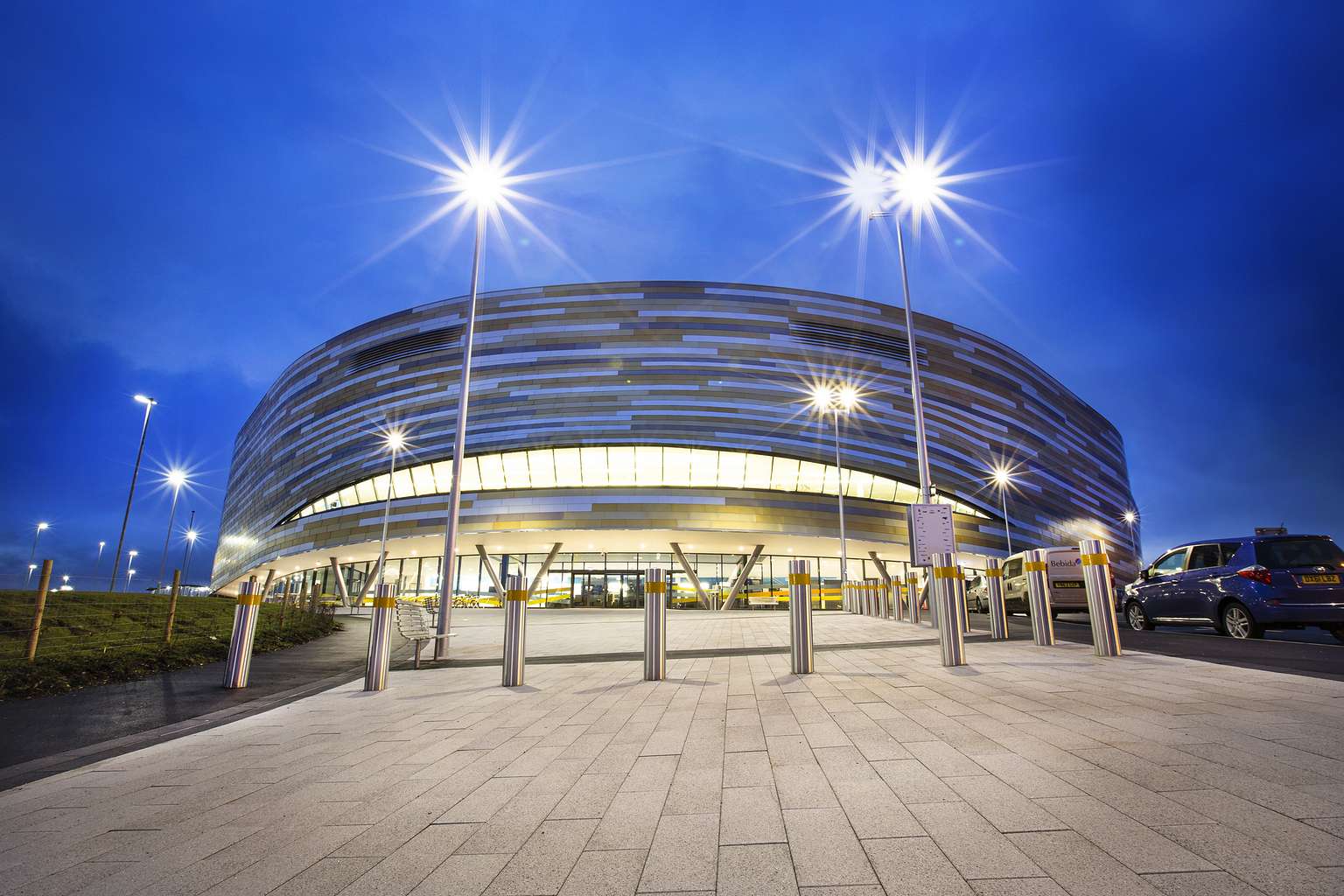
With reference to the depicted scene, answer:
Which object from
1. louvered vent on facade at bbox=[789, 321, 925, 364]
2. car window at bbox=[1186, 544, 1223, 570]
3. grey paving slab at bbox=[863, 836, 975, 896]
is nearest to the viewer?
grey paving slab at bbox=[863, 836, 975, 896]

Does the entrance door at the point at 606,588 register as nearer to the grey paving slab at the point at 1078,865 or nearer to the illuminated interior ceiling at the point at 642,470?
the illuminated interior ceiling at the point at 642,470

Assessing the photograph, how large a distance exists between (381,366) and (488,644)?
138 feet

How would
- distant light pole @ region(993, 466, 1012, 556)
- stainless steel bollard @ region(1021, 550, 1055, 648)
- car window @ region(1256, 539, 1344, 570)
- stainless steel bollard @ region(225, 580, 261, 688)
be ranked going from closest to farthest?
1. stainless steel bollard @ region(225, 580, 261, 688)
2. car window @ region(1256, 539, 1344, 570)
3. stainless steel bollard @ region(1021, 550, 1055, 648)
4. distant light pole @ region(993, 466, 1012, 556)

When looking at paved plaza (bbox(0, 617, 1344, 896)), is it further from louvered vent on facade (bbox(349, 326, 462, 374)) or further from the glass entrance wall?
louvered vent on facade (bbox(349, 326, 462, 374))

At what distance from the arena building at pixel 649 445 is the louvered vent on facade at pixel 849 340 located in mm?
158

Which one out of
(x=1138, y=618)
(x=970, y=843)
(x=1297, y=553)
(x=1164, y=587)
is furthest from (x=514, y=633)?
(x=1138, y=618)

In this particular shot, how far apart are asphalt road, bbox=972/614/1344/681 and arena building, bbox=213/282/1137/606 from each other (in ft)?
92.1

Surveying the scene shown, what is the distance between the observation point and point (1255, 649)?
925 cm

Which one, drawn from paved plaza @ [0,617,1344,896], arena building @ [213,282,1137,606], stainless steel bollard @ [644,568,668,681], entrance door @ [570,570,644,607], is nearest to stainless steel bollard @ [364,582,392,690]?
paved plaza @ [0,617,1344,896]

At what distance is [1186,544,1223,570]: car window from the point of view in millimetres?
11281

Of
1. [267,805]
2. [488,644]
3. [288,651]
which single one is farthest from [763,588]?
[267,805]

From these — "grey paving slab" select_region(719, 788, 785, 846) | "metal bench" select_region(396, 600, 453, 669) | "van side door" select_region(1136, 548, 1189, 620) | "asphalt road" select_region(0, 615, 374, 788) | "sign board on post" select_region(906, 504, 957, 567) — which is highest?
"sign board on post" select_region(906, 504, 957, 567)

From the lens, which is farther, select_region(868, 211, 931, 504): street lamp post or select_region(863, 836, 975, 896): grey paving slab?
select_region(868, 211, 931, 504): street lamp post

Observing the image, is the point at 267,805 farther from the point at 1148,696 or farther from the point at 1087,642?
the point at 1087,642
